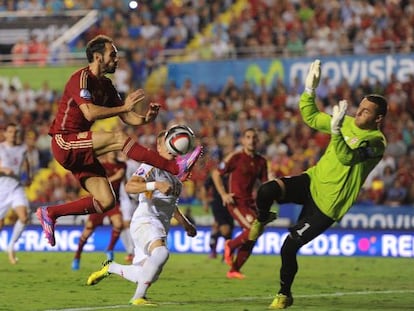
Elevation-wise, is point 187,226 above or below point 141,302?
above

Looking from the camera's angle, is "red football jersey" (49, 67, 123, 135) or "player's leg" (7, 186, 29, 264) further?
"player's leg" (7, 186, 29, 264)

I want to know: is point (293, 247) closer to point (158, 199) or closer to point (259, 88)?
point (158, 199)

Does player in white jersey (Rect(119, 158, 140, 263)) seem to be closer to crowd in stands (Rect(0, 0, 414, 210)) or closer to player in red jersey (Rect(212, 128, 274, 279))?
player in red jersey (Rect(212, 128, 274, 279))

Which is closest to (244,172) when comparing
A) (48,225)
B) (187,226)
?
(187,226)

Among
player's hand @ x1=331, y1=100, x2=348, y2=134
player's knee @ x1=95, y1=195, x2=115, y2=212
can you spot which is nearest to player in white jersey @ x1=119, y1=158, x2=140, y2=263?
player's knee @ x1=95, y1=195, x2=115, y2=212

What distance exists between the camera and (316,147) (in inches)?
1081

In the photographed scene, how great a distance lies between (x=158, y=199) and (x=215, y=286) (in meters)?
3.06

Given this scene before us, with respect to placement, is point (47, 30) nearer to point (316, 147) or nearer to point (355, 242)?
point (316, 147)

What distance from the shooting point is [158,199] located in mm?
14117

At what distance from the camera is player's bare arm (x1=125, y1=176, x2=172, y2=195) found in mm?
13000

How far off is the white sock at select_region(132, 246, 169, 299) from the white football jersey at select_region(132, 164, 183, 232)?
2.50 feet

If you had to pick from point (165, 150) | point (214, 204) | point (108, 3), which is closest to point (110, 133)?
point (165, 150)

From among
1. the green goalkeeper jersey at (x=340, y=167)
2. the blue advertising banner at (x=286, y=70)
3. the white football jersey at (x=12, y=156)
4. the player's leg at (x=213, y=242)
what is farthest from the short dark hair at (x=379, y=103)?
the blue advertising banner at (x=286, y=70)

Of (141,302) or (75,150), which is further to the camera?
(75,150)
